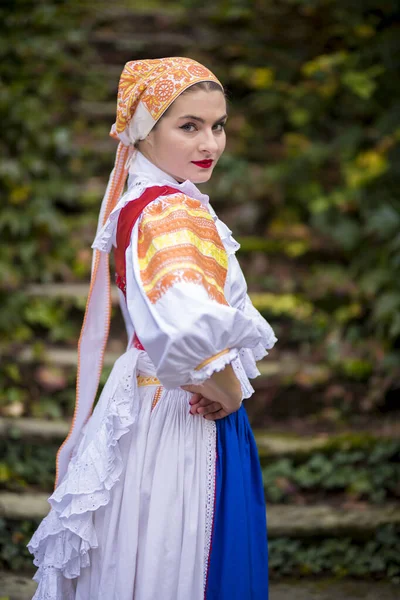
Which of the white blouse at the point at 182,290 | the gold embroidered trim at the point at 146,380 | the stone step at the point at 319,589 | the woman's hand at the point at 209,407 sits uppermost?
the white blouse at the point at 182,290

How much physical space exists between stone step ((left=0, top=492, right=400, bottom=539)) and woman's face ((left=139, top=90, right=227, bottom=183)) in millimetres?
1664

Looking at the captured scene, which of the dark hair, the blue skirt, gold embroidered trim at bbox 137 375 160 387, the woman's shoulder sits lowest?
the blue skirt

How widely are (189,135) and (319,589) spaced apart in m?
1.80

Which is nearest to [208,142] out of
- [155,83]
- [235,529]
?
[155,83]

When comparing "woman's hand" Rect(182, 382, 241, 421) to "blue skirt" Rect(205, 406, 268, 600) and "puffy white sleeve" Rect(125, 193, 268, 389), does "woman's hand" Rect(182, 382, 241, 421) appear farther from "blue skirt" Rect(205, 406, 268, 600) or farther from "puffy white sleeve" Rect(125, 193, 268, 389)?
"puffy white sleeve" Rect(125, 193, 268, 389)

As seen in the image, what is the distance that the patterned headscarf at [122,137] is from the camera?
169 centimetres

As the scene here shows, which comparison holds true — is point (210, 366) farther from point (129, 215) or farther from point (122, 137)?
point (122, 137)

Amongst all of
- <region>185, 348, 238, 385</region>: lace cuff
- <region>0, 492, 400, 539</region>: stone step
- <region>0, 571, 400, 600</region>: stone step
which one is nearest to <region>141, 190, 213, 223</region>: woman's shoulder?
<region>185, 348, 238, 385</region>: lace cuff

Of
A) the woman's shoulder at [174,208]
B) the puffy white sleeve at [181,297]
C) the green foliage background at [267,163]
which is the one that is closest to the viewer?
the puffy white sleeve at [181,297]

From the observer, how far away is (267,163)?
5039 mm

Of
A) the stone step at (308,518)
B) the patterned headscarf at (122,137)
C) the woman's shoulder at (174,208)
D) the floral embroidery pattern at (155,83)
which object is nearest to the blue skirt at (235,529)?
the patterned headscarf at (122,137)

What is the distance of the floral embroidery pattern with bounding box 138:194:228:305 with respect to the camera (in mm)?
1490

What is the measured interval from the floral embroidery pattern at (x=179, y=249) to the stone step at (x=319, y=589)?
1483 millimetres

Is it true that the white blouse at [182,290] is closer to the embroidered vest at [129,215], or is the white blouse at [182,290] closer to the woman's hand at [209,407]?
the embroidered vest at [129,215]
